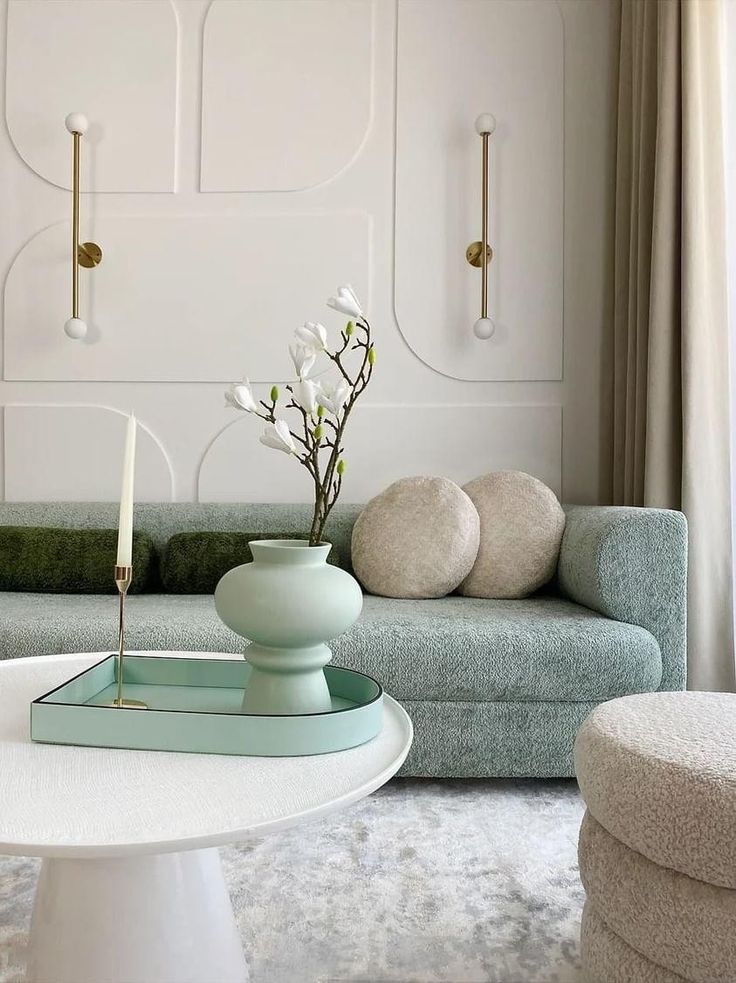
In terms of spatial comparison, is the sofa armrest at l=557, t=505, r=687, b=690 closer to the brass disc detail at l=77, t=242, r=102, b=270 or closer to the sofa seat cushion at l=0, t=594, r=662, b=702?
the sofa seat cushion at l=0, t=594, r=662, b=702

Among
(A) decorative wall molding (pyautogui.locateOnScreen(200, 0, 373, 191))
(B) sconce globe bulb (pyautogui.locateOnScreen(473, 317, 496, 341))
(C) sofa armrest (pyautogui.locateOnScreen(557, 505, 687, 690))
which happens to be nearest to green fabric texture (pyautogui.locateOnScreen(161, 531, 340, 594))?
(C) sofa armrest (pyautogui.locateOnScreen(557, 505, 687, 690))

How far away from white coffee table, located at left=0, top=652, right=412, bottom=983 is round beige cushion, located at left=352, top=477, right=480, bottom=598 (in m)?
1.12

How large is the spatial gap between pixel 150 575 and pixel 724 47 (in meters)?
2.14

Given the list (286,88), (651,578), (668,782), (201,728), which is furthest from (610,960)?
(286,88)

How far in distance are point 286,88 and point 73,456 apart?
1418 mm

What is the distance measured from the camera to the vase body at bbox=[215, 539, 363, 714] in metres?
1.05

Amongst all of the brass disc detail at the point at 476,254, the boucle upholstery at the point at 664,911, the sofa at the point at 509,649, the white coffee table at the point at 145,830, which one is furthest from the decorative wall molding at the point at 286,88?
the boucle upholstery at the point at 664,911

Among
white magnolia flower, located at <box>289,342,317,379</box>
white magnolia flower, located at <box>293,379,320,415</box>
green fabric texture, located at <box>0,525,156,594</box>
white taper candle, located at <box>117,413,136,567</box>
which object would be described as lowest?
green fabric texture, located at <box>0,525,156,594</box>

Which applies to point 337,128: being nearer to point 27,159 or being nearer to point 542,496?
point 27,159

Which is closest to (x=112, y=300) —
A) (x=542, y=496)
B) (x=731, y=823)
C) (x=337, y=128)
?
(x=337, y=128)

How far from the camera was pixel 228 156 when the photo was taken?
9.50 ft

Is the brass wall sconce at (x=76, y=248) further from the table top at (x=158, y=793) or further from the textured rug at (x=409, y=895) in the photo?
the table top at (x=158, y=793)

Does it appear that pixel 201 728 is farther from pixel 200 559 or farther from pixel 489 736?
pixel 200 559

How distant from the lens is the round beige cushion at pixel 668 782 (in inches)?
37.9
